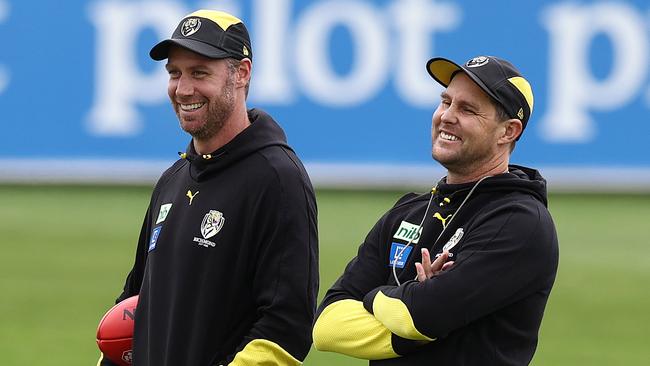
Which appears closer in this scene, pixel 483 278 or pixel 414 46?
pixel 483 278

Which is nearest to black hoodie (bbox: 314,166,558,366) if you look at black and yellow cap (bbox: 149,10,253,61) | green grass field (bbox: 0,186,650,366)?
black and yellow cap (bbox: 149,10,253,61)

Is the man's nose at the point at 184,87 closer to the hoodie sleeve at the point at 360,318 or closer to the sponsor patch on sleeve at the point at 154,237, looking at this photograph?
the sponsor patch on sleeve at the point at 154,237

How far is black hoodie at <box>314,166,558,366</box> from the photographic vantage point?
13.7ft

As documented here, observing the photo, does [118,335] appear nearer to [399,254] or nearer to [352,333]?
[352,333]

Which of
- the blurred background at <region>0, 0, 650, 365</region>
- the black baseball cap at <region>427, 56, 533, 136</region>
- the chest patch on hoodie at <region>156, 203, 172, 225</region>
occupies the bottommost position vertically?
the blurred background at <region>0, 0, 650, 365</region>

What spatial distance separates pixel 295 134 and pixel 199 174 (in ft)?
37.2

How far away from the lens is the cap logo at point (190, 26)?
4617 millimetres

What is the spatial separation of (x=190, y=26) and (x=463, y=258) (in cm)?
124

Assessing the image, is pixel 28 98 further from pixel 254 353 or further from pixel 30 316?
pixel 254 353

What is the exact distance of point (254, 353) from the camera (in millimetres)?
4355

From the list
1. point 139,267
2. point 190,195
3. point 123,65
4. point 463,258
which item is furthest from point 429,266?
point 123,65

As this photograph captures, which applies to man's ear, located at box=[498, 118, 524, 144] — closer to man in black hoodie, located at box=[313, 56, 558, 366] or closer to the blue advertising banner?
man in black hoodie, located at box=[313, 56, 558, 366]

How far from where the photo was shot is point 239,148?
4617 millimetres

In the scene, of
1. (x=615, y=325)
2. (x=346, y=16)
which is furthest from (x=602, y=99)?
(x=615, y=325)
